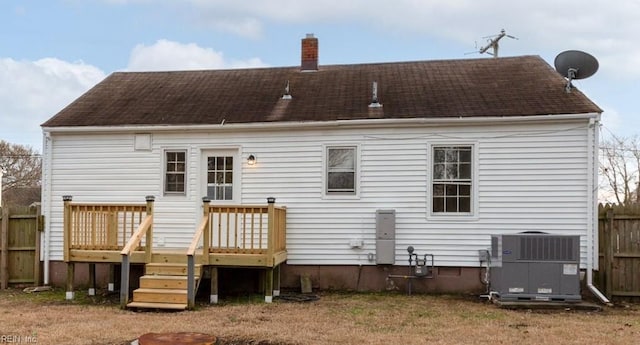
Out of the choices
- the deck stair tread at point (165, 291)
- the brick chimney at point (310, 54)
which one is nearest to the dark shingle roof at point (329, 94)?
the brick chimney at point (310, 54)

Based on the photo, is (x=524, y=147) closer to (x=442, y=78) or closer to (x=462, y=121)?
(x=462, y=121)

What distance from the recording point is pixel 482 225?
9172 millimetres

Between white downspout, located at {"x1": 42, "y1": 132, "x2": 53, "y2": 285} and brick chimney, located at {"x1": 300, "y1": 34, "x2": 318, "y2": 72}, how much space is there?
5.58 meters

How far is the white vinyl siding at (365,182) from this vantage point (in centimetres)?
901

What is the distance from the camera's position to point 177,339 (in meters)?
5.63

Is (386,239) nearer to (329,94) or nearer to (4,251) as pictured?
(329,94)

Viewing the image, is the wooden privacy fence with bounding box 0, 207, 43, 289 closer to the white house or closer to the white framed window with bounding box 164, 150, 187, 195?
the white house

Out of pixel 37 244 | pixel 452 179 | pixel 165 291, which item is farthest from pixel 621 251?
pixel 37 244

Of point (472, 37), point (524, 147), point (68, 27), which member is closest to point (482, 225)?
point (524, 147)

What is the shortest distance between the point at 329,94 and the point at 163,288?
4.99m

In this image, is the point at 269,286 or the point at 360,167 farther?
the point at 360,167

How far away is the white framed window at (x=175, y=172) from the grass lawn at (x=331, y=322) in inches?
91.2

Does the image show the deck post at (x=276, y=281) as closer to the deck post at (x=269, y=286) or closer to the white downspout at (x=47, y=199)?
the deck post at (x=269, y=286)

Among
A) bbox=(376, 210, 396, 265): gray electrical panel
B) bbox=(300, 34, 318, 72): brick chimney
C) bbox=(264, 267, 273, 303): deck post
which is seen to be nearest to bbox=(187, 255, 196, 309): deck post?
bbox=(264, 267, 273, 303): deck post
